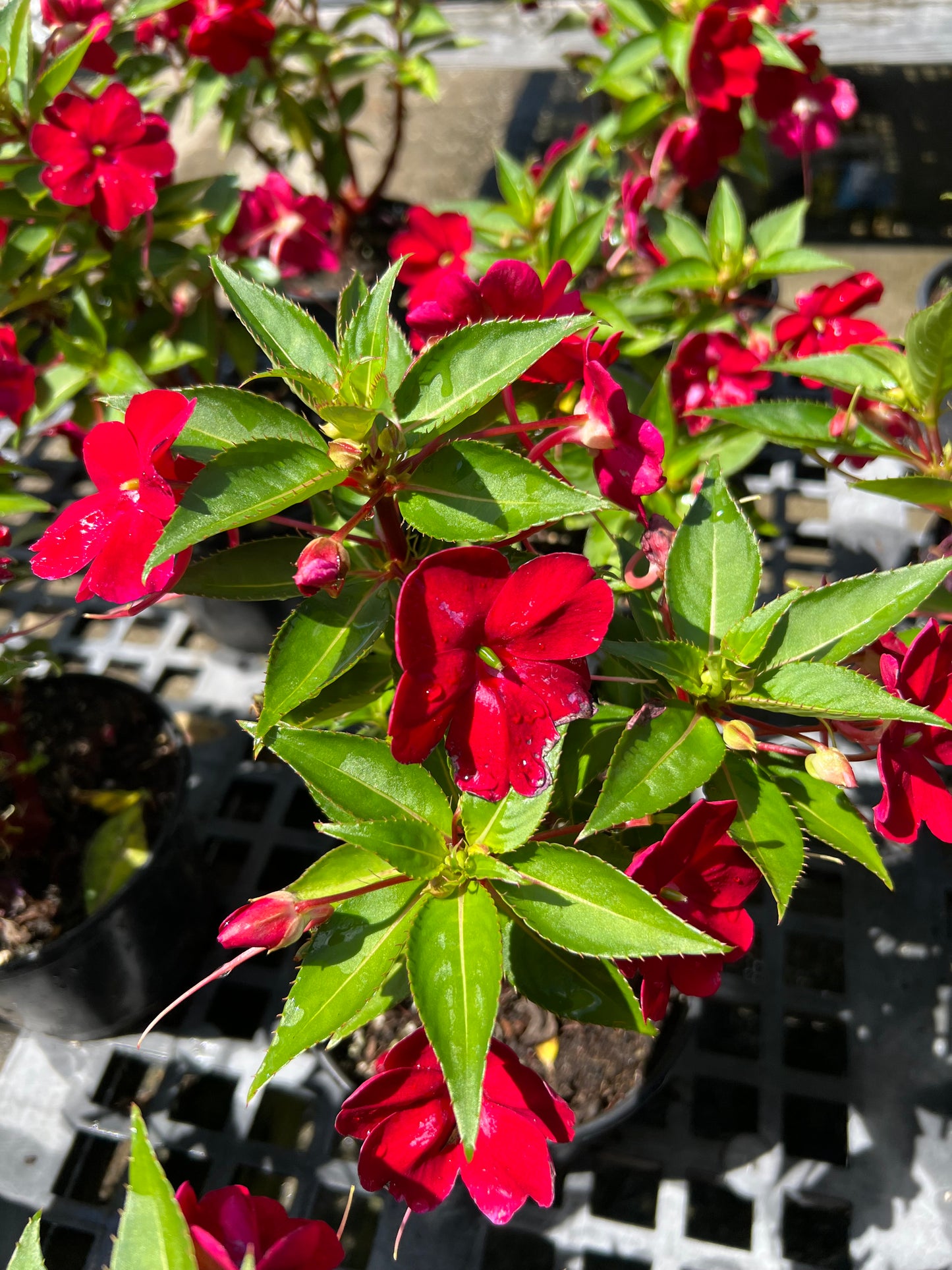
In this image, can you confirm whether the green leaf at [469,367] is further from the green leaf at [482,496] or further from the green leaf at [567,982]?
the green leaf at [567,982]

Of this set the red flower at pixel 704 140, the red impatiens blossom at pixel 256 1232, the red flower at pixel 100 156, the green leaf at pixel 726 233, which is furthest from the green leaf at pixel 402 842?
the red flower at pixel 704 140

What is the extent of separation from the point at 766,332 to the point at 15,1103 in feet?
4.43

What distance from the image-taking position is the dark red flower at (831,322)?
113 cm

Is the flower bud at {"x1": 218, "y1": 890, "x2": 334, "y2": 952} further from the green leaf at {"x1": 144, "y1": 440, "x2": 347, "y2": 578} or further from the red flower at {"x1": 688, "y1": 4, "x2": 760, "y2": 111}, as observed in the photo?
the red flower at {"x1": 688, "y1": 4, "x2": 760, "y2": 111}

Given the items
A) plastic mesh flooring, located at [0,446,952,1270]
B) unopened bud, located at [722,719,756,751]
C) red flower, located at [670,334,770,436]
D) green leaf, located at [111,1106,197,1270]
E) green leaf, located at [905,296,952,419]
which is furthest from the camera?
red flower, located at [670,334,770,436]

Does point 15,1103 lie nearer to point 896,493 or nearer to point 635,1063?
point 635,1063

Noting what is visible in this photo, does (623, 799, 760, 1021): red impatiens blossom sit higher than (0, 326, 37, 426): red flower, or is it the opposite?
(0, 326, 37, 426): red flower

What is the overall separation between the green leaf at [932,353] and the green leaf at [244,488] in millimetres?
614

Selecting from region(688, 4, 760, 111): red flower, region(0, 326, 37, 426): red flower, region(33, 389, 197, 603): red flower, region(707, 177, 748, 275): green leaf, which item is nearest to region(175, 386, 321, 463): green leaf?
region(33, 389, 197, 603): red flower

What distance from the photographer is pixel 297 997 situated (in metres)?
0.68

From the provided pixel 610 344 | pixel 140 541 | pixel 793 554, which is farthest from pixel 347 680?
pixel 793 554

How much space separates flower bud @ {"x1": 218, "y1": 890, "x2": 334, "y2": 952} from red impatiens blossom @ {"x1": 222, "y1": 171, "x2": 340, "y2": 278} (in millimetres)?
1225

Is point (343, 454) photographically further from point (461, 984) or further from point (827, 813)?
point (827, 813)

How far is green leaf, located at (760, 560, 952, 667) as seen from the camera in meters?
0.73
